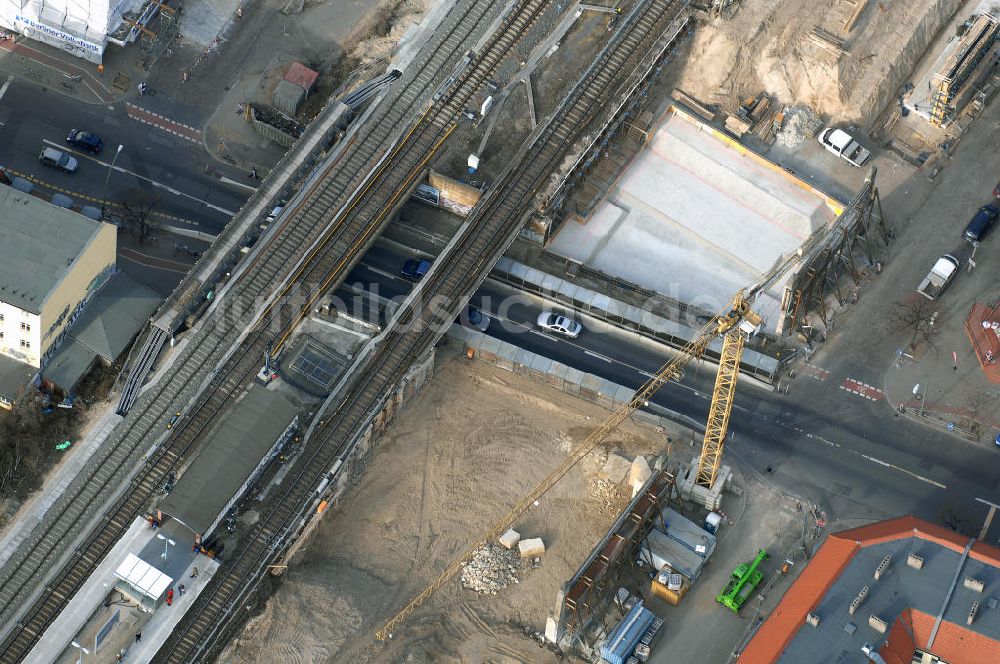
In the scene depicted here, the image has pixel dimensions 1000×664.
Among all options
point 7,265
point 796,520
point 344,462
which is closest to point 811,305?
point 796,520

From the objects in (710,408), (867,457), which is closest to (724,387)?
(710,408)

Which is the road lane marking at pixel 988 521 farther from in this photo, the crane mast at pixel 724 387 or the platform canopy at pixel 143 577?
the platform canopy at pixel 143 577

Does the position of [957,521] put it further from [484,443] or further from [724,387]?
[484,443]

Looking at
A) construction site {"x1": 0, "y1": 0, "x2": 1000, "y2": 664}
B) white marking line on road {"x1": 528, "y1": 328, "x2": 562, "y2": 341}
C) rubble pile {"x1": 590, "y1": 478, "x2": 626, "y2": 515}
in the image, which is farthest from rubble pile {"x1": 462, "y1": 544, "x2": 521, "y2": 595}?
white marking line on road {"x1": 528, "y1": 328, "x2": 562, "y2": 341}

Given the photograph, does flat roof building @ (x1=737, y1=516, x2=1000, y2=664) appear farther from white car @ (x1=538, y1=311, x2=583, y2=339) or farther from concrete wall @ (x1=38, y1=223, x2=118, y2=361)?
concrete wall @ (x1=38, y1=223, x2=118, y2=361)

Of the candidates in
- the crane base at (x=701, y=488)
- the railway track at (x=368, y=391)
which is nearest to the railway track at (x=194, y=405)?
the railway track at (x=368, y=391)

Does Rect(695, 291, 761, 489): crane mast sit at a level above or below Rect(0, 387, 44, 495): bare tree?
above
